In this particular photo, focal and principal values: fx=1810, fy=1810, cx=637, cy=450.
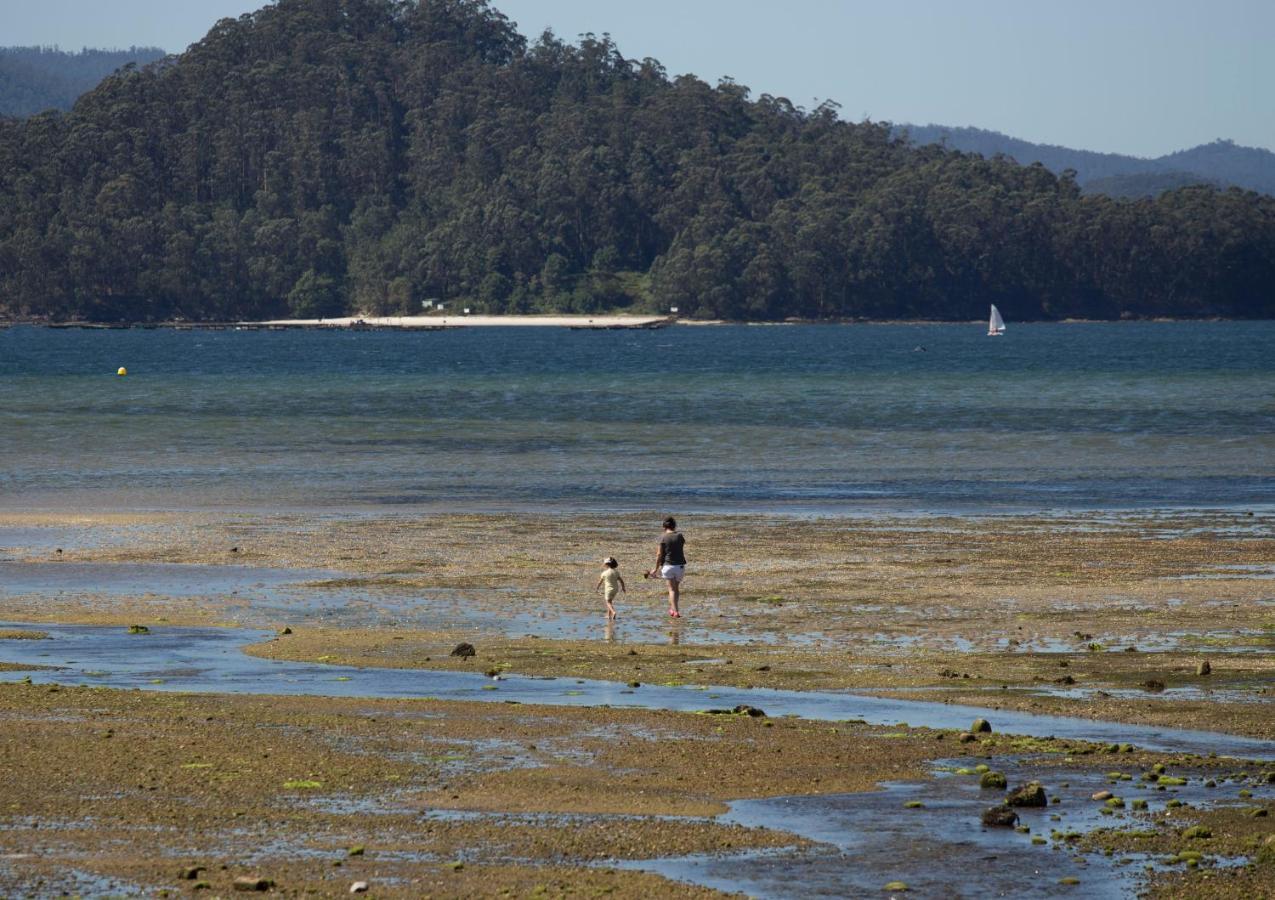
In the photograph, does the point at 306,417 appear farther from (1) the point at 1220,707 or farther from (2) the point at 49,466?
(1) the point at 1220,707

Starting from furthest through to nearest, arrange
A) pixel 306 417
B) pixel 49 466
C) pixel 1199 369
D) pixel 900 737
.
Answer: pixel 1199 369
pixel 306 417
pixel 49 466
pixel 900 737

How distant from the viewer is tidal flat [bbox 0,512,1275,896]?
521 inches

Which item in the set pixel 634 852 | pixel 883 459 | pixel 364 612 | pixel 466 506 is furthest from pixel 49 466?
pixel 634 852

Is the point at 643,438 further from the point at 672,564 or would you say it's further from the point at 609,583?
the point at 609,583

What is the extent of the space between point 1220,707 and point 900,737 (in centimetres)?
368

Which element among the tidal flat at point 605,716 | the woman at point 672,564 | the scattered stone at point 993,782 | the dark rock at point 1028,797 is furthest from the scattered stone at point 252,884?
the woman at point 672,564

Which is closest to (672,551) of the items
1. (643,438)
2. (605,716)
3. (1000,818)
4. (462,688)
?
(462,688)

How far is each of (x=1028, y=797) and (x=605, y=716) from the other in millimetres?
5094

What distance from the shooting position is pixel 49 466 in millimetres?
55156

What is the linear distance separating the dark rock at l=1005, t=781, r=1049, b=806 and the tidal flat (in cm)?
28

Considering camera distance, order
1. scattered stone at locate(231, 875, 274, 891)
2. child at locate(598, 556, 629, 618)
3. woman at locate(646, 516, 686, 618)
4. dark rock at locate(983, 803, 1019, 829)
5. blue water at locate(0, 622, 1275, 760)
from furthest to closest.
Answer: woman at locate(646, 516, 686, 618)
child at locate(598, 556, 629, 618)
blue water at locate(0, 622, 1275, 760)
dark rock at locate(983, 803, 1019, 829)
scattered stone at locate(231, 875, 274, 891)

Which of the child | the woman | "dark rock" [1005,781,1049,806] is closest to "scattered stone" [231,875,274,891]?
"dark rock" [1005,781,1049,806]

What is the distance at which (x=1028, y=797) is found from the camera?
1453 cm

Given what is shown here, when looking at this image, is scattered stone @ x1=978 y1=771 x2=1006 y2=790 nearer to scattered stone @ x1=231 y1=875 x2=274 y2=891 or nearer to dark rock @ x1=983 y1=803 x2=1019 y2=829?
dark rock @ x1=983 y1=803 x2=1019 y2=829
